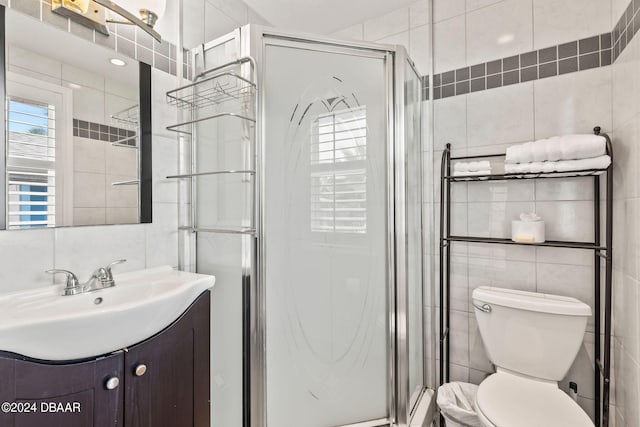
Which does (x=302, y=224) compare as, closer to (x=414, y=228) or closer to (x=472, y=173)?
(x=414, y=228)

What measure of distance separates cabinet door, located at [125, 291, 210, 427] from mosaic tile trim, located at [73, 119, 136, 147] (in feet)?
2.29

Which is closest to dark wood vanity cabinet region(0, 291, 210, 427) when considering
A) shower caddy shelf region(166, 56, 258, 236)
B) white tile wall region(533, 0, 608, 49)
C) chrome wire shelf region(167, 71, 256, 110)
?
shower caddy shelf region(166, 56, 258, 236)

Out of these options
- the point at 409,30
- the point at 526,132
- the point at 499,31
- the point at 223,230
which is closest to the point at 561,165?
the point at 526,132

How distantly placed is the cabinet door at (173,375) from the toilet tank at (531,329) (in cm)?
132

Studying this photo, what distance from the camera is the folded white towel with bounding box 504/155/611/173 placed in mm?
1350

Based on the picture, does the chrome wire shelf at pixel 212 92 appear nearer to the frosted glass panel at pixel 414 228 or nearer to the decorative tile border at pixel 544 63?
the frosted glass panel at pixel 414 228

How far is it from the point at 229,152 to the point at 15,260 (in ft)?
2.55

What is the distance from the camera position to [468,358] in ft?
5.95

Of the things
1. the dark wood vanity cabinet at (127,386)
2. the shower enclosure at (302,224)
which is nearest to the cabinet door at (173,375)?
the dark wood vanity cabinet at (127,386)

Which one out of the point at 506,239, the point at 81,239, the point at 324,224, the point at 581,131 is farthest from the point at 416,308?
the point at 81,239

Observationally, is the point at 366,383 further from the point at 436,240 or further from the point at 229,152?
the point at 229,152

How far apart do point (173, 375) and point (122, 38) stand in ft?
4.22

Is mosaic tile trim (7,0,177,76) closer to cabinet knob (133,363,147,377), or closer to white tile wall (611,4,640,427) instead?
cabinet knob (133,363,147,377)

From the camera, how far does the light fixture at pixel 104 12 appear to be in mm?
1116
